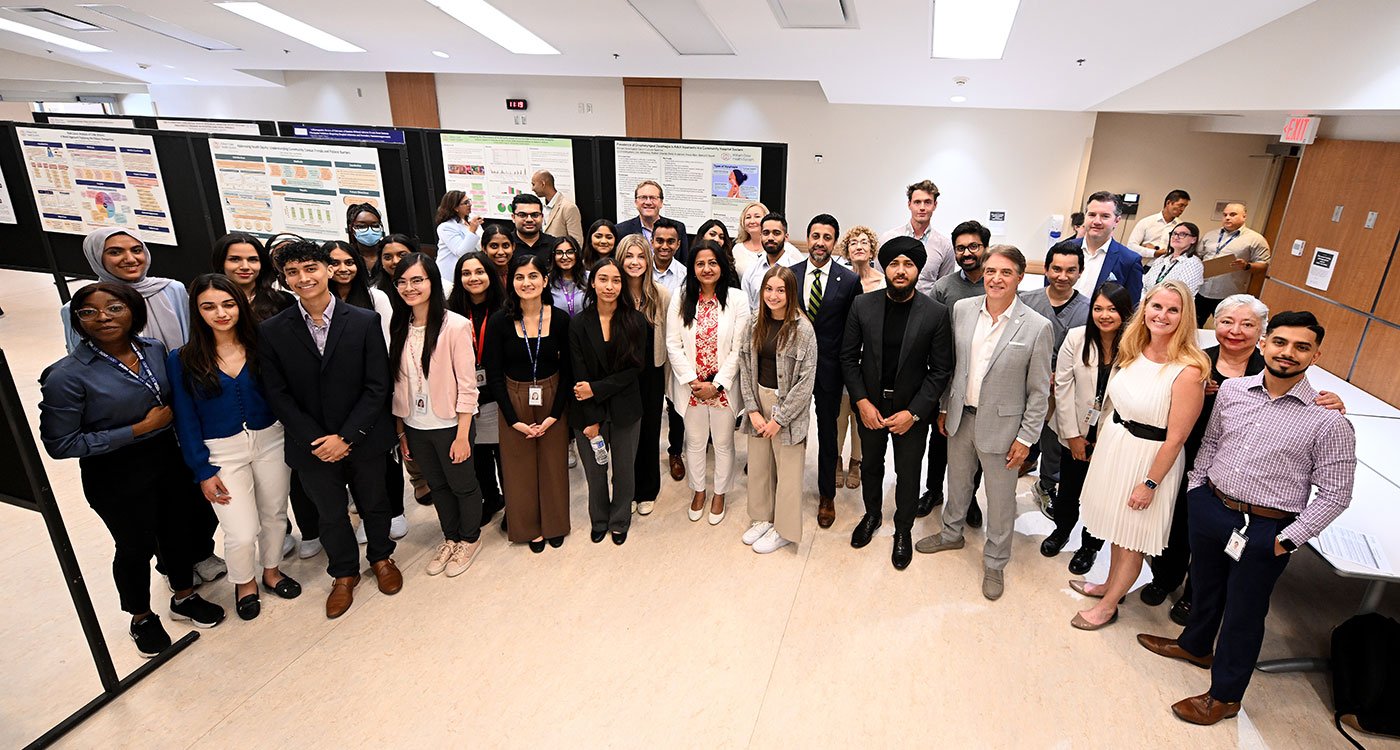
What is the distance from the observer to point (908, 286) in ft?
10.5

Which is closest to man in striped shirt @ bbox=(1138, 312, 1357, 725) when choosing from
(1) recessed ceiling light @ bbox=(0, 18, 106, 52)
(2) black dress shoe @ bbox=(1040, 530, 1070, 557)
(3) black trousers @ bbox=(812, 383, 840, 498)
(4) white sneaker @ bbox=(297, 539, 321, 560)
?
(2) black dress shoe @ bbox=(1040, 530, 1070, 557)

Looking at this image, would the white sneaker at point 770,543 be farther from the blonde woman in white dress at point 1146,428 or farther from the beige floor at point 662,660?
the blonde woman in white dress at point 1146,428

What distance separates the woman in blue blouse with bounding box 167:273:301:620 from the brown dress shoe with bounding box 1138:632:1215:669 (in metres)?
4.29

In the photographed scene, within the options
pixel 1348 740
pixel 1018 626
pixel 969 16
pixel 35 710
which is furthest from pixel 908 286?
pixel 969 16

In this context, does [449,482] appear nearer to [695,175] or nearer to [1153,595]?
[695,175]

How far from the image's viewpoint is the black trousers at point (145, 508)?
264 cm

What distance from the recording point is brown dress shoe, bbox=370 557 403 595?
10.9 ft

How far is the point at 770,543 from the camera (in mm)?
3699

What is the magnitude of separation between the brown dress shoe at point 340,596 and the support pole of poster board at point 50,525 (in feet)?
2.45

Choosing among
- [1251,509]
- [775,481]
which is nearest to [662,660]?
[775,481]

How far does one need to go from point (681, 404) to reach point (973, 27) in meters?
5.66

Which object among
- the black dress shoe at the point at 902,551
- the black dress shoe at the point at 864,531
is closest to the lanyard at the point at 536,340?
the black dress shoe at the point at 864,531

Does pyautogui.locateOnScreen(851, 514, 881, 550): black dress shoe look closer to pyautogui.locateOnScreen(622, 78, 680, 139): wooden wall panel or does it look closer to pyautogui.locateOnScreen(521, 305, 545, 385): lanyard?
pyautogui.locateOnScreen(521, 305, 545, 385): lanyard

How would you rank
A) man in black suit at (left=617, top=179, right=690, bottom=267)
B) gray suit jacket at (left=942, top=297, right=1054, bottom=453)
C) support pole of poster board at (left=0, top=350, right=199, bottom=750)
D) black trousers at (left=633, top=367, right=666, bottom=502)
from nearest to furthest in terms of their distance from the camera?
support pole of poster board at (left=0, top=350, right=199, bottom=750) → gray suit jacket at (left=942, top=297, right=1054, bottom=453) → black trousers at (left=633, top=367, right=666, bottom=502) → man in black suit at (left=617, top=179, right=690, bottom=267)
